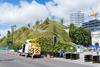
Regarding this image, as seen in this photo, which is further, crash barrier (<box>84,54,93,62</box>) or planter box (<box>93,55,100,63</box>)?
crash barrier (<box>84,54,93,62</box>)

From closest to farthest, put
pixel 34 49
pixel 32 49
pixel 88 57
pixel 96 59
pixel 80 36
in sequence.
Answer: pixel 96 59, pixel 88 57, pixel 34 49, pixel 32 49, pixel 80 36

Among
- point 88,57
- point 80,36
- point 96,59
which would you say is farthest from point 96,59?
point 80,36

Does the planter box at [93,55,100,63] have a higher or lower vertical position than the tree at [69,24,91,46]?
lower

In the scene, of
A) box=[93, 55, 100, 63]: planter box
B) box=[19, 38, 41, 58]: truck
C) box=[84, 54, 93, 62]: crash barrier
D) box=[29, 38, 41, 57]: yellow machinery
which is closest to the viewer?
box=[93, 55, 100, 63]: planter box

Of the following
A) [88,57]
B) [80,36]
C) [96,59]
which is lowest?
[96,59]

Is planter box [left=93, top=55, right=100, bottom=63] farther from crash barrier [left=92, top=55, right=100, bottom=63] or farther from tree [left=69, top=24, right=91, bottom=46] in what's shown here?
tree [left=69, top=24, right=91, bottom=46]

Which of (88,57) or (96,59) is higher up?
(88,57)

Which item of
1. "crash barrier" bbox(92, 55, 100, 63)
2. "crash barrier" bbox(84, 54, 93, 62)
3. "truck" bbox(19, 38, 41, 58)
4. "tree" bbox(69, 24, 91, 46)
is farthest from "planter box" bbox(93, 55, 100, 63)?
"tree" bbox(69, 24, 91, 46)

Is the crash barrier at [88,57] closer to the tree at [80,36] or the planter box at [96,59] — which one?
the planter box at [96,59]

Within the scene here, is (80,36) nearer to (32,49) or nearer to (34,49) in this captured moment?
(32,49)

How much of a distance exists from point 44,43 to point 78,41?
76700mm

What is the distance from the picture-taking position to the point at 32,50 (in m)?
54.5

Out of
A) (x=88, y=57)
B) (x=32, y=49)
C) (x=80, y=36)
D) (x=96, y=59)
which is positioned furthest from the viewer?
(x=80, y=36)

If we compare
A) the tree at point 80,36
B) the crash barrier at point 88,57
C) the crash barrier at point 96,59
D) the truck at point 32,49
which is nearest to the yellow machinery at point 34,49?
the truck at point 32,49
